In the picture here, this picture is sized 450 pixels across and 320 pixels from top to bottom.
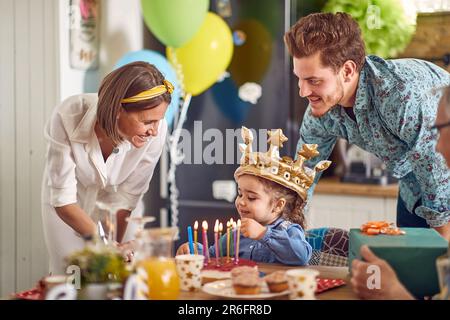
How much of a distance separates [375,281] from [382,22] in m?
1.69

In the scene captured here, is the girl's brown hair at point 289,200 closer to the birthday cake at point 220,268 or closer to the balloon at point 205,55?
the birthday cake at point 220,268

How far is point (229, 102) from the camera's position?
3084mm

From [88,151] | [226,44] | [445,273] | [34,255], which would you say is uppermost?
[226,44]

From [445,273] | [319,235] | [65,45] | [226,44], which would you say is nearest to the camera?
[445,273]

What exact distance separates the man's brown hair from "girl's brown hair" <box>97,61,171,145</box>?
34 cm

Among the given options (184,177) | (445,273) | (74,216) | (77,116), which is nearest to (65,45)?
(77,116)

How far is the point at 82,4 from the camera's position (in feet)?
7.17

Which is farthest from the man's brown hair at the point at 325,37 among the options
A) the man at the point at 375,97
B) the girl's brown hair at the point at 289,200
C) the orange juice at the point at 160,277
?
the orange juice at the point at 160,277

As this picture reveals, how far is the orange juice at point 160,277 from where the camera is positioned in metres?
1.29

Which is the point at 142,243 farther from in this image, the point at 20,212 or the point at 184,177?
the point at 184,177

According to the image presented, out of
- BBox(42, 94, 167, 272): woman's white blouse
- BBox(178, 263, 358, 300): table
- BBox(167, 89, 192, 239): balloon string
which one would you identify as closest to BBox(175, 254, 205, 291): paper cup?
BBox(178, 263, 358, 300): table

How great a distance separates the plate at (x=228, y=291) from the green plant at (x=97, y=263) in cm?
23

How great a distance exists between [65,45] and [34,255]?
2.10ft

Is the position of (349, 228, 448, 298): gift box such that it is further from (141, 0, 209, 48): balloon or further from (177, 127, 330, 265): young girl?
(141, 0, 209, 48): balloon
